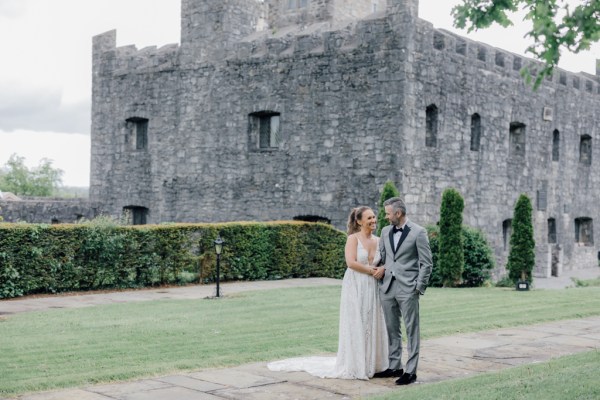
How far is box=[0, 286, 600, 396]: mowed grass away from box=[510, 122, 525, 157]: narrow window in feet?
31.9

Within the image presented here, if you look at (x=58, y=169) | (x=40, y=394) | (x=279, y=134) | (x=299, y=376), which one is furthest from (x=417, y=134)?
(x=58, y=169)

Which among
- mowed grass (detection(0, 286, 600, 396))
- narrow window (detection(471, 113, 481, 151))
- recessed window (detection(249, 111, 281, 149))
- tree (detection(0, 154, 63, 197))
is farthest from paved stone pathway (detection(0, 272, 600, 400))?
tree (detection(0, 154, 63, 197))

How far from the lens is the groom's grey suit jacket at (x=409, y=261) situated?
8273 millimetres

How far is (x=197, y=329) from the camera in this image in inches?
451

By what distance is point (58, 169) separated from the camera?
214 feet

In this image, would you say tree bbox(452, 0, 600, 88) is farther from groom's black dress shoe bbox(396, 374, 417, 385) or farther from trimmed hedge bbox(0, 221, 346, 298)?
trimmed hedge bbox(0, 221, 346, 298)

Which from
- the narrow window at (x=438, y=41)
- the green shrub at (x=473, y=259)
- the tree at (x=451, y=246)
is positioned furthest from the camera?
the narrow window at (x=438, y=41)

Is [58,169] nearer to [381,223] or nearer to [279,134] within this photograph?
[279,134]

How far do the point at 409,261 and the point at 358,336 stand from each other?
3.09ft

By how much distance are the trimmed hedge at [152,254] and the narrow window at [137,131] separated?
8763 millimetres

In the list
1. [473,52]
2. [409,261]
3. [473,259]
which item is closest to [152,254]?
[473,259]

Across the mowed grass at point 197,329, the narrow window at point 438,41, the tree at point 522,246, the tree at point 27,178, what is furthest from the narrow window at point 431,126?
the tree at point 27,178

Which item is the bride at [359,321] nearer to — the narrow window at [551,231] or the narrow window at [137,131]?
the narrow window at [137,131]

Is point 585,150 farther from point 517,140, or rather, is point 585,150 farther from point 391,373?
point 391,373
